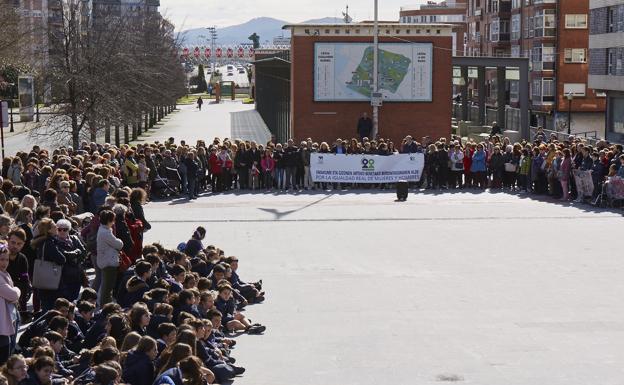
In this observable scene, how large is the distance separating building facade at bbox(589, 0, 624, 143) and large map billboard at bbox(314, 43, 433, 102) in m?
16.8

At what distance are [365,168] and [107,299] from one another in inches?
778

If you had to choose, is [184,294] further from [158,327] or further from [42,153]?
[42,153]

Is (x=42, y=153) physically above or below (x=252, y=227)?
above

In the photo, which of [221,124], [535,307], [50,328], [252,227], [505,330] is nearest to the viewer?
[50,328]

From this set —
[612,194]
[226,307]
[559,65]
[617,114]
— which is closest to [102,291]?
[226,307]

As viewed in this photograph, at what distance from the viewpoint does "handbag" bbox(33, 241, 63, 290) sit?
1521 cm

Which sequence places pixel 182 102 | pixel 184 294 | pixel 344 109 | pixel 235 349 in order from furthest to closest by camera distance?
pixel 182 102 → pixel 344 109 → pixel 235 349 → pixel 184 294

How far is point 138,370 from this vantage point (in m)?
10.6

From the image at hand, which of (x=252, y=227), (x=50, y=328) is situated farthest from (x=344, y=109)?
(x=50, y=328)

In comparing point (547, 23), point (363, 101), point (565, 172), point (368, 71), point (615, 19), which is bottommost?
point (565, 172)

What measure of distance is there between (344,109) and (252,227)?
1778cm

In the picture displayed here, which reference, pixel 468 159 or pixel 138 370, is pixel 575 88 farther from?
pixel 138 370

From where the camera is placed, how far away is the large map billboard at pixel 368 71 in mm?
43938

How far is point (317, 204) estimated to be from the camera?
105ft
